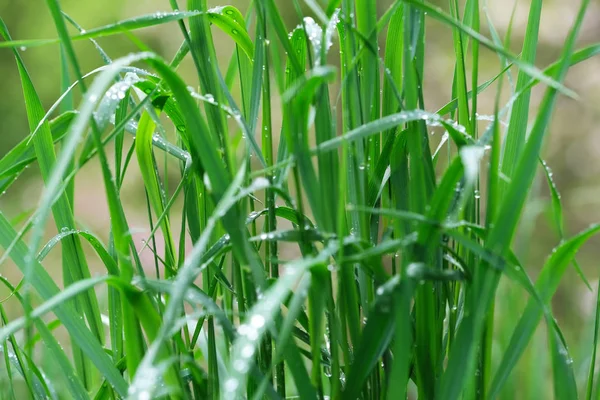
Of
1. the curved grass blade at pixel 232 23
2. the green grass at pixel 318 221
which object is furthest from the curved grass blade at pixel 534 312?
the curved grass blade at pixel 232 23

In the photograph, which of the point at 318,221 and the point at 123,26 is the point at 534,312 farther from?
the point at 123,26

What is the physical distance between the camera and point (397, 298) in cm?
37

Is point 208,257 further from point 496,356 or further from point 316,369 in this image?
point 496,356

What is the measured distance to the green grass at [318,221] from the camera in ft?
1.17

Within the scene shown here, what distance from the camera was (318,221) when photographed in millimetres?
389

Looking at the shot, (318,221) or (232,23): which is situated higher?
(232,23)

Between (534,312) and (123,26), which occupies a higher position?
(123,26)

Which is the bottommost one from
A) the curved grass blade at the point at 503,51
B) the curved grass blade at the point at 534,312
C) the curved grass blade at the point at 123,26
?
the curved grass blade at the point at 534,312

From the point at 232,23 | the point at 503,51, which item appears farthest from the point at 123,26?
the point at 503,51

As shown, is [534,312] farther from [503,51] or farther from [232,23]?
[232,23]

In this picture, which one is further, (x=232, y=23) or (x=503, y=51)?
(x=232, y=23)

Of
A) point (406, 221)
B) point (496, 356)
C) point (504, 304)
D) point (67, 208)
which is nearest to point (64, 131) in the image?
point (67, 208)

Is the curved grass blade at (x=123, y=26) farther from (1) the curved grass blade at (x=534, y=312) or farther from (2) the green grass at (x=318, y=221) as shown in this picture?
(1) the curved grass blade at (x=534, y=312)

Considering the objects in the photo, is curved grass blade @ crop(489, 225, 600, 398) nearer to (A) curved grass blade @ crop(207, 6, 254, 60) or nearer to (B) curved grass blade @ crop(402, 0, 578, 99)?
(B) curved grass blade @ crop(402, 0, 578, 99)
